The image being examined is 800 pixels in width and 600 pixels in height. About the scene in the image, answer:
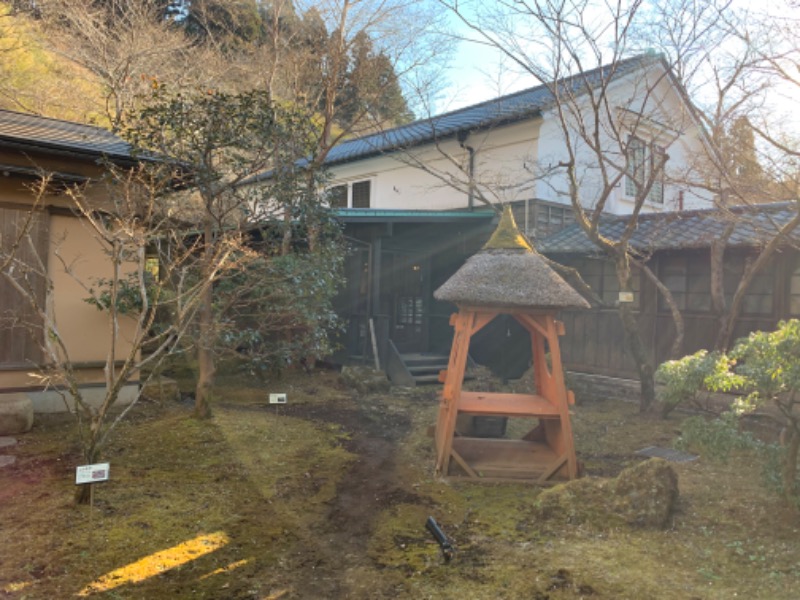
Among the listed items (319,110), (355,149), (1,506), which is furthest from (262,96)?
(355,149)

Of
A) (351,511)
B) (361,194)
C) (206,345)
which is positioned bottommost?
(351,511)

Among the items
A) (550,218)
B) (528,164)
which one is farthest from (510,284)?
(550,218)

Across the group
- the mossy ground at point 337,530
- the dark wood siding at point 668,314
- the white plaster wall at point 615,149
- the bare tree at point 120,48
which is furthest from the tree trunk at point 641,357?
the bare tree at point 120,48

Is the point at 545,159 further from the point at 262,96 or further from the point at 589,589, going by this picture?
the point at 589,589

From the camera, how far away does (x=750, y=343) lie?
14.0 feet

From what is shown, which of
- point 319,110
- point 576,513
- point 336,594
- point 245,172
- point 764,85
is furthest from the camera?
point 319,110

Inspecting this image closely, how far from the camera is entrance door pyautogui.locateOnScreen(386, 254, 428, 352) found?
538 inches

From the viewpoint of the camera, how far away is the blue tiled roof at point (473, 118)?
11.8 meters

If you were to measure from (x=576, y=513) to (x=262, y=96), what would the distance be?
6.04m

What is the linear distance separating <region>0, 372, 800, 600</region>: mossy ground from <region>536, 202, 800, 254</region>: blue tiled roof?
12.3ft

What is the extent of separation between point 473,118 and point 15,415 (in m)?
11.8

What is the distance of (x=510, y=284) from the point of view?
576cm

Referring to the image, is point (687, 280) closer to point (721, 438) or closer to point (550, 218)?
point (550, 218)

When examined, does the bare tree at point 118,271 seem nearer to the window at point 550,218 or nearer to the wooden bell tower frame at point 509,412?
the wooden bell tower frame at point 509,412
